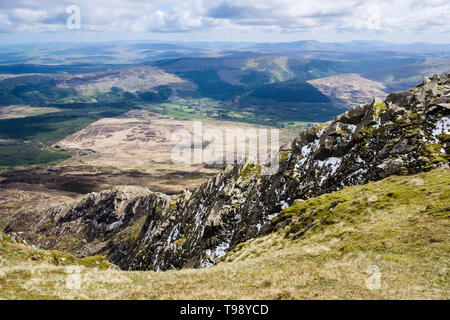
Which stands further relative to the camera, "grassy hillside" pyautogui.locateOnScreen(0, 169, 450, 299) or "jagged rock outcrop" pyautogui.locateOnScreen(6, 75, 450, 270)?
"jagged rock outcrop" pyautogui.locateOnScreen(6, 75, 450, 270)

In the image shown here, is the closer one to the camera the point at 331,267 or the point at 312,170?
the point at 331,267

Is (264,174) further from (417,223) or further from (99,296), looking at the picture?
(99,296)

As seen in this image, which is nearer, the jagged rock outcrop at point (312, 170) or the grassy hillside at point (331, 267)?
the grassy hillside at point (331, 267)
